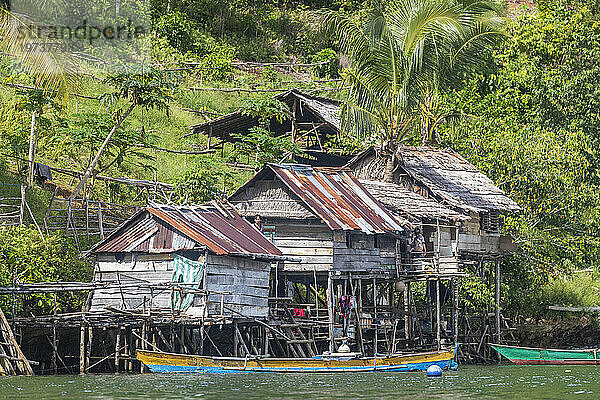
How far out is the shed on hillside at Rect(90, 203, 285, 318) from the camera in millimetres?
24000

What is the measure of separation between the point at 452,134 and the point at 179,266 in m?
17.6

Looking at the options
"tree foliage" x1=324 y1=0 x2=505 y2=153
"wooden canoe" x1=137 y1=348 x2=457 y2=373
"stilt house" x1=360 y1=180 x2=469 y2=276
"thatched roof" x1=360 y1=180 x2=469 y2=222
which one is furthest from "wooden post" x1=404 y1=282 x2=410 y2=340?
"tree foliage" x1=324 y1=0 x2=505 y2=153

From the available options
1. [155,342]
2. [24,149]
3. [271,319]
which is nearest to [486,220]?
[271,319]

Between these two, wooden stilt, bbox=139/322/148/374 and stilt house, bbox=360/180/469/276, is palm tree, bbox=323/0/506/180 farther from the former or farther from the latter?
wooden stilt, bbox=139/322/148/374

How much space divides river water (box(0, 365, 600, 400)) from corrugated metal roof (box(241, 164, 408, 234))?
Result: 5064mm

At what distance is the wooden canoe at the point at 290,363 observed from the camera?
75.8 ft

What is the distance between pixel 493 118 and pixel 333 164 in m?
7.58

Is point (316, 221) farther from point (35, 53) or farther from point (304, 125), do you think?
point (304, 125)

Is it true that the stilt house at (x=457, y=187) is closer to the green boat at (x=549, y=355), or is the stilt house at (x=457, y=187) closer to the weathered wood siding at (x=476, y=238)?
the weathered wood siding at (x=476, y=238)

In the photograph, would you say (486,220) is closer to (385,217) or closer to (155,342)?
(385,217)

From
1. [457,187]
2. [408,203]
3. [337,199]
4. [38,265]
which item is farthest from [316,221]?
[38,265]

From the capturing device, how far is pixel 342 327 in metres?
28.2

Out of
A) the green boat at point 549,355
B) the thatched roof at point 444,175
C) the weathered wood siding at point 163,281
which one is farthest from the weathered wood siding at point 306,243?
the green boat at point 549,355

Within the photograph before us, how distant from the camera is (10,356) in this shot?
2219 centimetres
